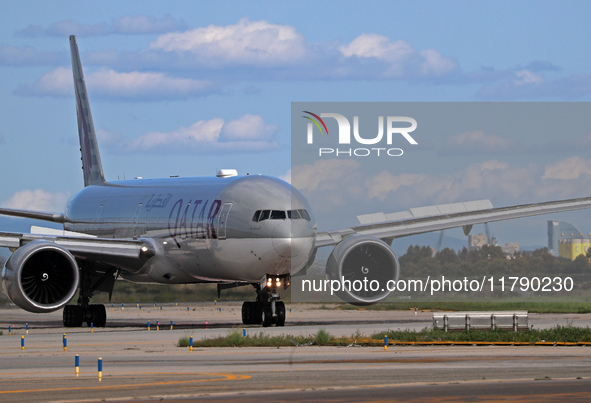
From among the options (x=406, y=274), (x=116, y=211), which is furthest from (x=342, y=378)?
(x=406, y=274)

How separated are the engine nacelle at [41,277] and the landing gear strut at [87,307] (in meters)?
3.53

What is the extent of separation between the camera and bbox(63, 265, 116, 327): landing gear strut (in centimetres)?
4034

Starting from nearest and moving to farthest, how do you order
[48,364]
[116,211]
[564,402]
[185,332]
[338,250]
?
[564,402], [48,364], [185,332], [338,250], [116,211]

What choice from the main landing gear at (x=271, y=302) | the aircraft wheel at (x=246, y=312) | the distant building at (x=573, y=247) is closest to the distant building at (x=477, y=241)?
the distant building at (x=573, y=247)

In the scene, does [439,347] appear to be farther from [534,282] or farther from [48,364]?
[534,282]

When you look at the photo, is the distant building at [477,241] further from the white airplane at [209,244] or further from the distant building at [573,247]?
the white airplane at [209,244]

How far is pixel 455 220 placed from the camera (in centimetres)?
4125

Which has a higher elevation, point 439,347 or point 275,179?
point 275,179

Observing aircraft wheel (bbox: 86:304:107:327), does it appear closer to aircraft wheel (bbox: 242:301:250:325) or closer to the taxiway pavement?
the taxiway pavement

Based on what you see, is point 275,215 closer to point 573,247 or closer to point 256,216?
point 256,216

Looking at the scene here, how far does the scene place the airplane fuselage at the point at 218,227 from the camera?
116ft

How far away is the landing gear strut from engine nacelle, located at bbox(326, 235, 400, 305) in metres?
7.80

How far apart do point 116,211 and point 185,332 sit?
8727mm

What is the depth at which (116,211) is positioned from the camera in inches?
1713
